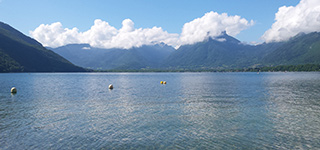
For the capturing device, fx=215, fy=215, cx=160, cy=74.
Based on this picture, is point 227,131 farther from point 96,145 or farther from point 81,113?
point 81,113

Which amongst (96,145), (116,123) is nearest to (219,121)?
(116,123)

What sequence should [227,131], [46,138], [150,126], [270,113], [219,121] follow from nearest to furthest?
[46,138]
[227,131]
[150,126]
[219,121]
[270,113]

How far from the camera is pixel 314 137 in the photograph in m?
24.0

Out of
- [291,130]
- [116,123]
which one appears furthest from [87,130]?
[291,130]

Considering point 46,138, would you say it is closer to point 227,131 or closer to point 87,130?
point 87,130

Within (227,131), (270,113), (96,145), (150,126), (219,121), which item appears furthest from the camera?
(270,113)

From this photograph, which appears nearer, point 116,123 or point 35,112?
point 116,123

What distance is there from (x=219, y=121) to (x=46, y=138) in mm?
22730

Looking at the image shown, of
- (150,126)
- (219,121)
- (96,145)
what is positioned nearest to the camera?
(96,145)

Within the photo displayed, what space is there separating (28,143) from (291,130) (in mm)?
30223

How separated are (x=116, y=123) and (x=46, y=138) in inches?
367

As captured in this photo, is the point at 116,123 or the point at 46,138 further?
the point at 116,123

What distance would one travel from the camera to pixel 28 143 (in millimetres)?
22406

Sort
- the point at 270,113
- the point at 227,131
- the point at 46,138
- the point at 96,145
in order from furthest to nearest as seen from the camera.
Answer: the point at 270,113, the point at 227,131, the point at 46,138, the point at 96,145
